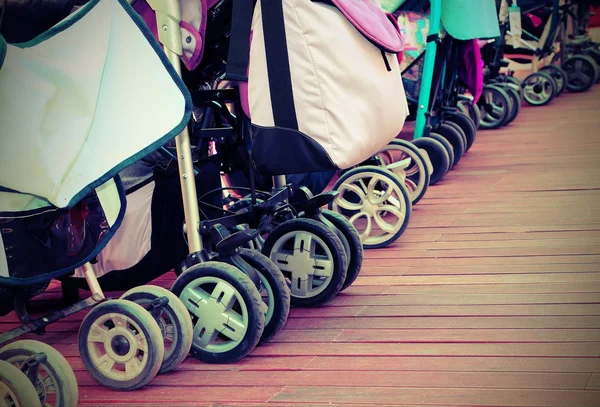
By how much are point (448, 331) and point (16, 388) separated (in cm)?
96

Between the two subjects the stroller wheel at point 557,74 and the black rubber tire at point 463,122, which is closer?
the black rubber tire at point 463,122

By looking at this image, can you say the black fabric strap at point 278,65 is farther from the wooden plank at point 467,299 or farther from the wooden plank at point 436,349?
the wooden plank at point 467,299

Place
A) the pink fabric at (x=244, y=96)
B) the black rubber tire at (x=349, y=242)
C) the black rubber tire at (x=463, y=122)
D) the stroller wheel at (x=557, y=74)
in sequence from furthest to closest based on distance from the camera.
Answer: the stroller wheel at (x=557, y=74)
the black rubber tire at (x=463, y=122)
the black rubber tire at (x=349, y=242)
the pink fabric at (x=244, y=96)

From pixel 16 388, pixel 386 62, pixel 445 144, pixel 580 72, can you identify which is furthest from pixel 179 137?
pixel 580 72

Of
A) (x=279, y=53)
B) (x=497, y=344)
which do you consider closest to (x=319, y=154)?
(x=279, y=53)

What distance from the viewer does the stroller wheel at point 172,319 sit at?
5.82 ft

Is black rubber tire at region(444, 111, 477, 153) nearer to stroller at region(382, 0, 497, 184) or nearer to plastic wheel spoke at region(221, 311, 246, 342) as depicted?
stroller at region(382, 0, 497, 184)

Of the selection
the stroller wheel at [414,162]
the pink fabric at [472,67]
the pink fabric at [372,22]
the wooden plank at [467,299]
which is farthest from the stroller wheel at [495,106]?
the pink fabric at [372,22]

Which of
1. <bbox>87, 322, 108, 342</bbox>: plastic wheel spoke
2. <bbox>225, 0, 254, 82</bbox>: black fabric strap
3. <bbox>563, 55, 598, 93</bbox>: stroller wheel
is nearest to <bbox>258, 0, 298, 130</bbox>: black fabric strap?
<bbox>225, 0, 254, 82</bbox>: black fabric strap

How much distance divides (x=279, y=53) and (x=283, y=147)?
0.64 ft

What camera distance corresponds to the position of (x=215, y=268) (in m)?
1.84

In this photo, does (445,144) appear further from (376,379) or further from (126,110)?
(126,110)

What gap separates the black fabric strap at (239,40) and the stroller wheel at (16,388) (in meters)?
0.73

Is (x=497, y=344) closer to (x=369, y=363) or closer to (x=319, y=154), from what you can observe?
(x=369, y=363)
